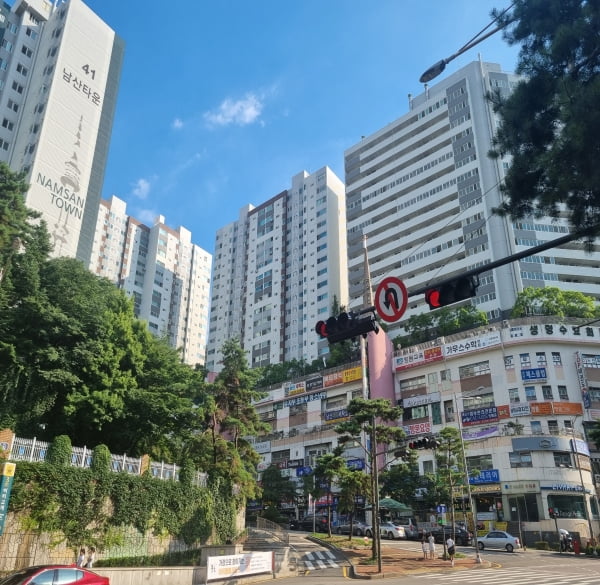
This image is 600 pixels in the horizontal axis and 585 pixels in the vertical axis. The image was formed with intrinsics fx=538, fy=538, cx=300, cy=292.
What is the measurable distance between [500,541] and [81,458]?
2975cm

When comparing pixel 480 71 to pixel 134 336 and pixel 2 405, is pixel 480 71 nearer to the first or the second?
pixel 134 336

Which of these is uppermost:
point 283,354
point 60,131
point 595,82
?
point 60,131

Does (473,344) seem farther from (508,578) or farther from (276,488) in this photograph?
(508,578)

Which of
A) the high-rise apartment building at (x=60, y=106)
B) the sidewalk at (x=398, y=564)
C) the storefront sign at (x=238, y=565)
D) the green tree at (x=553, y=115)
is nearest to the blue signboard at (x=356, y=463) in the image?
the sidewalk at (x=398, y=564)

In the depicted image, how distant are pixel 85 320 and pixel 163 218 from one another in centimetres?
9413

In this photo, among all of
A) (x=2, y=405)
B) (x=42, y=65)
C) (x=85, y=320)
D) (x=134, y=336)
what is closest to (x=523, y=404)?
(x=134, y=336)

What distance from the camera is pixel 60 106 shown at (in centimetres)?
6688

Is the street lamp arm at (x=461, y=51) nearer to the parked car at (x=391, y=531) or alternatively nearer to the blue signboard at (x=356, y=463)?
the parked car at (x=391, y=531)

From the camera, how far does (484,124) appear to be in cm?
7600

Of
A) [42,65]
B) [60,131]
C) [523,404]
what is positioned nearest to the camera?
[523,404]

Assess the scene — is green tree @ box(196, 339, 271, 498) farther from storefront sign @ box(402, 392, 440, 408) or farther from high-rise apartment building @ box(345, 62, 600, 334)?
high-rise apartment building @ box(345, 62, 600, 334)

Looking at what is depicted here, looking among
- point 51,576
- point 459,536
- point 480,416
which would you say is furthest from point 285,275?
point 51,576

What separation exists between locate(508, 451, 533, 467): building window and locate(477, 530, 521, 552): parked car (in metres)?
9.35

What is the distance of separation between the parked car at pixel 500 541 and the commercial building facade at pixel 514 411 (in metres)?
4.46
